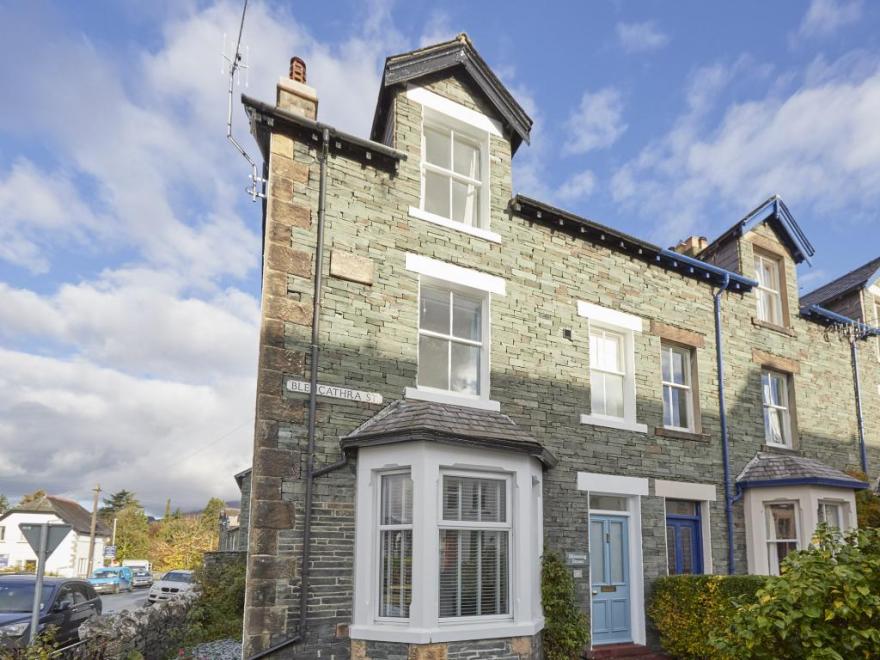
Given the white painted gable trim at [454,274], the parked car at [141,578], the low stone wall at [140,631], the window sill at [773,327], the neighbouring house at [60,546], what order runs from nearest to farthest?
the low stone wall at [140,631] < the white painted gable trim at [454,274] < the window sill at [773,327] < the parked car at [141,578] < the neighbouring house at [60,546]

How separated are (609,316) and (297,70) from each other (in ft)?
22.0

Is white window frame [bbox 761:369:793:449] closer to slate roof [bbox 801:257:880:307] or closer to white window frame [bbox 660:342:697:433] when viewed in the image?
white window frame [bbox 660:342:697:433]

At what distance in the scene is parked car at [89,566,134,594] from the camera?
36.8 m

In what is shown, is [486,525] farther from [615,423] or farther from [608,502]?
[615,423]

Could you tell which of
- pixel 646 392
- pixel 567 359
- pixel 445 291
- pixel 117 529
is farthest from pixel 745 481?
pixel 117 529

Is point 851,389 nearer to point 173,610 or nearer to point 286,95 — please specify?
point 286,95

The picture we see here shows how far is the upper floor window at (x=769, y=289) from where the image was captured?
15.5 meters

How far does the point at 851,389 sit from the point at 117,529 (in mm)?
59565

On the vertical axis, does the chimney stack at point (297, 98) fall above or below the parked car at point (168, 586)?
above

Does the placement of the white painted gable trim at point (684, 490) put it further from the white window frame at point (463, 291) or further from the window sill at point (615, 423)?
the white window frame at point (463, 291)

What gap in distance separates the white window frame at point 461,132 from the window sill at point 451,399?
2.68 m

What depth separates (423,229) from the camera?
34.9 ft

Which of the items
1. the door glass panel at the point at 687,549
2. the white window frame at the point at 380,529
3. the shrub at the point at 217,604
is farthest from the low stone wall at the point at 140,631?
the door glass panel at the point at 687,549

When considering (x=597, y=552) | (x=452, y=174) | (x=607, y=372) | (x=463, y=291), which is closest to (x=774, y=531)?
(x=597, y=552)
